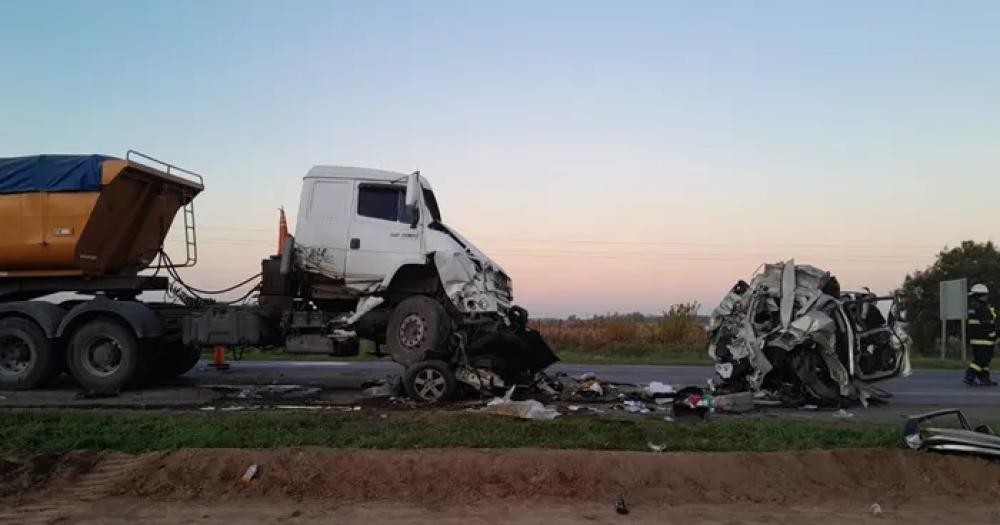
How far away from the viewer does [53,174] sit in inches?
445

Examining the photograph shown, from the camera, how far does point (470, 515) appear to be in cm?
585

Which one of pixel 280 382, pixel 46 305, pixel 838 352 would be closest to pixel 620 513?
pixel 838 352

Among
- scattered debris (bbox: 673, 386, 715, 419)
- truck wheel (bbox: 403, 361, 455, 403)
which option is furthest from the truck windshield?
scattered debris (bbox: 673, 386, 715, 419)

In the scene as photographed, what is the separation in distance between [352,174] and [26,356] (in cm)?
562

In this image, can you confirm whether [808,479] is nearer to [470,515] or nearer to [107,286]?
[470,515]

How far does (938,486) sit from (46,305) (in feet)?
38.2

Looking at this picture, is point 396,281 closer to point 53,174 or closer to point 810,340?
point 53,174

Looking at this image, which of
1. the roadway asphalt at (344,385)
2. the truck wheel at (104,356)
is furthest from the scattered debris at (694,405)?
the truck wheel at (104,356)

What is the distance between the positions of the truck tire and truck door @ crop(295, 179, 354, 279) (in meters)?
4.06

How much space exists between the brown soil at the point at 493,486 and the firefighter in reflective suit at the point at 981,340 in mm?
8950

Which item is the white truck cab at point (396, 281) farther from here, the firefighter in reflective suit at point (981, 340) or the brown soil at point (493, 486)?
the firefighter in reflective suit at point (981, 340)

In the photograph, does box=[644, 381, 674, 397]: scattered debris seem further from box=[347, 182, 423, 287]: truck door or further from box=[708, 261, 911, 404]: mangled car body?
box=[347, 182, 423, 287]: truck door

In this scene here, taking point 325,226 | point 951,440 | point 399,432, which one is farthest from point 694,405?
point 325,226

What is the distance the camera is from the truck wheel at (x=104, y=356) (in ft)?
37.4
